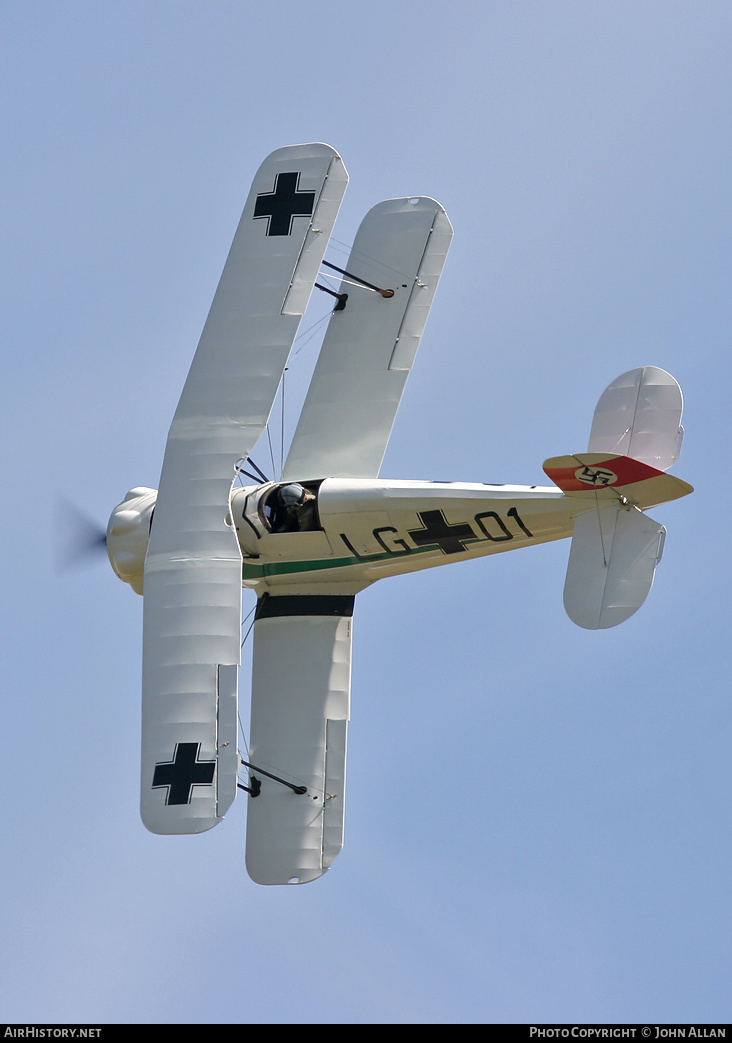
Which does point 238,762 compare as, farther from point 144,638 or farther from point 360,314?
point 360,314

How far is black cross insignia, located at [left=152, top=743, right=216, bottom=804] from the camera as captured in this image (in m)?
21.1

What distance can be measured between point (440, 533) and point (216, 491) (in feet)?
8.51

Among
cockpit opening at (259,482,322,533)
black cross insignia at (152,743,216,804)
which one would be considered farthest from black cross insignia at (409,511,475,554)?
black cross insignia at (152,743,216,804)

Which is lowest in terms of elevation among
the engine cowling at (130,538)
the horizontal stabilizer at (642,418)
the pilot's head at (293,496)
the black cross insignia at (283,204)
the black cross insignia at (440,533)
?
the engine cowling at (130,538)

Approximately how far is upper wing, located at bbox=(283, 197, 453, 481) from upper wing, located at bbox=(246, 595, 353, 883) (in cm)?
178

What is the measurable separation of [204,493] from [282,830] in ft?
13.4

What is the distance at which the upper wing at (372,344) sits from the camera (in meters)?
24.0

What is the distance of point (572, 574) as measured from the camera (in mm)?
21109

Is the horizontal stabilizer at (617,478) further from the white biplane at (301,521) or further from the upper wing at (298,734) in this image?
the upper wing at (298,734)

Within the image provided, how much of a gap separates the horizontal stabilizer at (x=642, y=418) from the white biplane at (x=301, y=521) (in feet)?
0.07

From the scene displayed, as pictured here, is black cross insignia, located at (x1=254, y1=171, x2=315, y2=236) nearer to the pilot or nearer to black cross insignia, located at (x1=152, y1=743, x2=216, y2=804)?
the pilot

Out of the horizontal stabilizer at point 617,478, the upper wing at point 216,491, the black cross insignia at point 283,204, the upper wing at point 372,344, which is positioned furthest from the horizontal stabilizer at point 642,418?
the black cross insignia at point 283,204
